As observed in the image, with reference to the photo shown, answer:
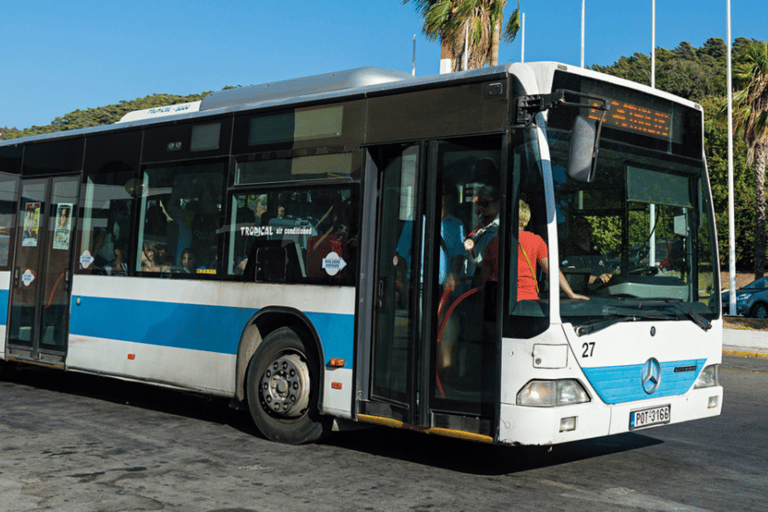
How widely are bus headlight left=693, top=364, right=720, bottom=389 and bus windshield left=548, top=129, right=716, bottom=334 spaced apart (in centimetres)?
41

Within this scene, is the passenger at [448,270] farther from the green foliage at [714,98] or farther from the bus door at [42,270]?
the green foliage at [714,98]

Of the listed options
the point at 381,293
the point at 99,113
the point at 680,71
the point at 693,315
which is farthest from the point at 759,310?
the point at 99,113

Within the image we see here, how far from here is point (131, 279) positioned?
9.30 meters

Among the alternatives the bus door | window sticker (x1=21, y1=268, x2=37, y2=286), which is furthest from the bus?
window sticker (x1=21, y1=268, x2=37, y2=286)

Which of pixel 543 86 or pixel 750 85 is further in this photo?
pixel 750 85

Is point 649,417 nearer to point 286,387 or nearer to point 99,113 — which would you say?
point 286,387

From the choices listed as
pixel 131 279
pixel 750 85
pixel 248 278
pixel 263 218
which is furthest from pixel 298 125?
pixel 750 85

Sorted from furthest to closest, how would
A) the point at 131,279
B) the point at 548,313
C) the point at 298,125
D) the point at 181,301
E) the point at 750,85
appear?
the point at 750,85, the point at 131,279, the point at 181,301, the point at 298,125, the point at 548,313

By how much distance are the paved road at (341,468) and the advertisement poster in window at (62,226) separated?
77.2 inches

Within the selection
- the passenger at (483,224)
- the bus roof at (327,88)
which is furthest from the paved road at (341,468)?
the bus roof at (327,88)

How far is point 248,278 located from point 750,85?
82.4 ft

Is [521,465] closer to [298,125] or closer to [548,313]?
[548,313]

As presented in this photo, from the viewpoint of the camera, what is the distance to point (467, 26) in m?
24.6

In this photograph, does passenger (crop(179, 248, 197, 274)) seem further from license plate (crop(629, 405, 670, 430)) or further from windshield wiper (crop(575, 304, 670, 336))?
license plate (crop(629, 405, 670, 430))
